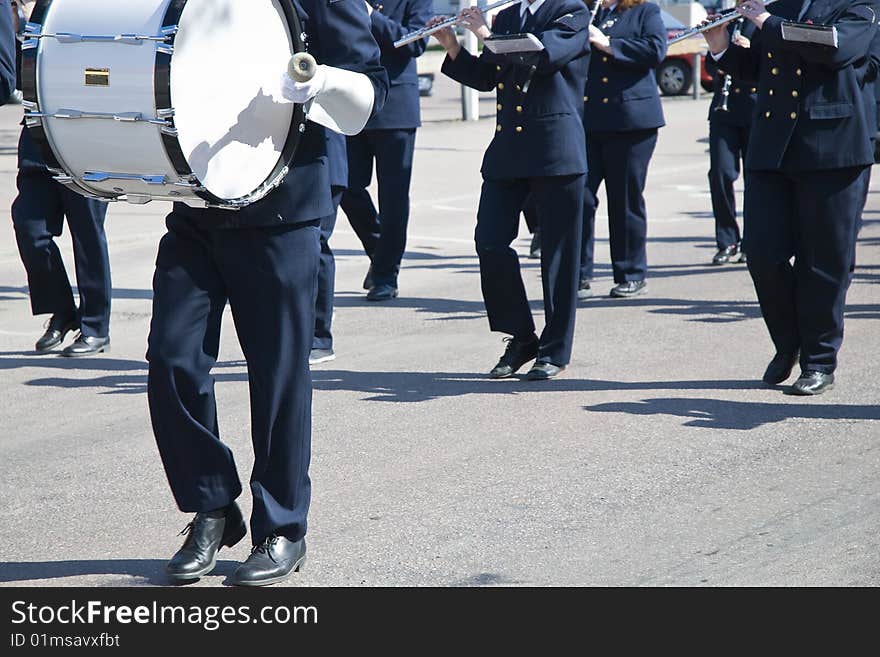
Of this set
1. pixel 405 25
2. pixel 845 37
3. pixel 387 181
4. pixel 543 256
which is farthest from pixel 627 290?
pixel 845 37

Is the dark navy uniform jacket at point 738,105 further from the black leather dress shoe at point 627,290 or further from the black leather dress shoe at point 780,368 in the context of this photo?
the black leather dress shoe at point 780,368

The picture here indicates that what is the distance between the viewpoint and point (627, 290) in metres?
9.69

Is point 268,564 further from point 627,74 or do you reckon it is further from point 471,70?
point 627,74

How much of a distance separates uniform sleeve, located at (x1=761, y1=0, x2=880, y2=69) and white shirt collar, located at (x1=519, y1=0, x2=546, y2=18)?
1.19 m

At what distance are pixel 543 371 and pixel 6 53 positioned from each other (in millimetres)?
2868

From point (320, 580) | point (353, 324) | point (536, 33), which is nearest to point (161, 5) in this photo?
point (320, 580)

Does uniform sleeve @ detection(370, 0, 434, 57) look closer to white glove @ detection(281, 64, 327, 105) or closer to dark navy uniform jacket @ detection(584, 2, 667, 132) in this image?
dark navy uniform jacket @ detection(584, 2, 667, 132)

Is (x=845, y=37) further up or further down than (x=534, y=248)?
further up

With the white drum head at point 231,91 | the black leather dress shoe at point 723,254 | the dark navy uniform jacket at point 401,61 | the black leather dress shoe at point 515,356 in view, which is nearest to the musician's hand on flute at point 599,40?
the dark navy uniform jacket at point 401,61

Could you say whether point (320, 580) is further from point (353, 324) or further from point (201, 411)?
point (353, 324)

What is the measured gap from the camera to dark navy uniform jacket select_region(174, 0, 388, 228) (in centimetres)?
450

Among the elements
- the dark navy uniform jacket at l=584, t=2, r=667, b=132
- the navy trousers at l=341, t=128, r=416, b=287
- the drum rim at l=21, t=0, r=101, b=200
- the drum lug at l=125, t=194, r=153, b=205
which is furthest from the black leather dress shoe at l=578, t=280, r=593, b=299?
the drum rim at l=21, t=0, r=101, b=200

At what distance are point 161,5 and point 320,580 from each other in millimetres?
1758

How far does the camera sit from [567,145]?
7367mm
